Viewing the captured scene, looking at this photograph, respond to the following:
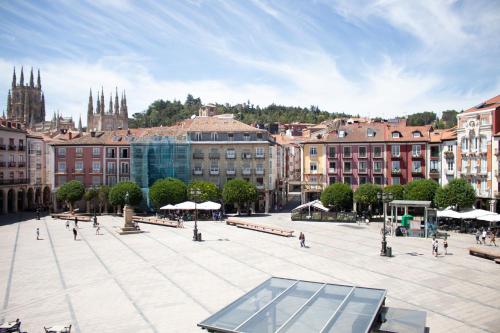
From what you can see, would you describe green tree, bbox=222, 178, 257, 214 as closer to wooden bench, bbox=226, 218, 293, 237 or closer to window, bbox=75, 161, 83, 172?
wooden bench, bbox=226, 218, 293, 237

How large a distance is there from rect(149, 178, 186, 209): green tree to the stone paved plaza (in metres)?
12.7

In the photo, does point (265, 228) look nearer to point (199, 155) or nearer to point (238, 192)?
point (238, 192)

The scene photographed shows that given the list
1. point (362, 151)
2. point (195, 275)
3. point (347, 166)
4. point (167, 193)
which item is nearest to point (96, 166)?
point (167, 193)

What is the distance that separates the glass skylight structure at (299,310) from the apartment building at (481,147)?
3801cm

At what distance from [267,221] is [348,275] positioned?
26088mm

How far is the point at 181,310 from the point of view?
63.8 ft

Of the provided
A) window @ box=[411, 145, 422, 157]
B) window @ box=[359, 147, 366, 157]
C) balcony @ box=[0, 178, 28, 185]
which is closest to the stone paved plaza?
window @ box=[411, 145, 422, 157]

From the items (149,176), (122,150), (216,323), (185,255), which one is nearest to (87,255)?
(185,255)

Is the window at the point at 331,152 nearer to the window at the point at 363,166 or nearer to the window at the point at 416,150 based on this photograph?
the window at the point at 363,166

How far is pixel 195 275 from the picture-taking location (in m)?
25.6

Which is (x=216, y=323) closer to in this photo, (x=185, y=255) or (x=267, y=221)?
(x=185, y=255)

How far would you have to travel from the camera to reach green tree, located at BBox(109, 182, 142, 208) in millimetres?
56394

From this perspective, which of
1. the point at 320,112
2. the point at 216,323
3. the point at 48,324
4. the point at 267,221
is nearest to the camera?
the point at 216,323

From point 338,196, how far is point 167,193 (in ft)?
65.1
